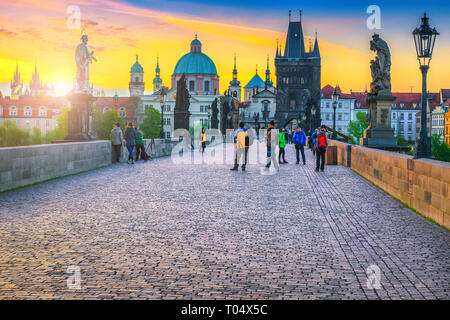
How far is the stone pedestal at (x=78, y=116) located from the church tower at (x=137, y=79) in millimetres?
152166

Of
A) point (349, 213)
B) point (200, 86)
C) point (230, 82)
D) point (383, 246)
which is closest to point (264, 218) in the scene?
point (349, 213)

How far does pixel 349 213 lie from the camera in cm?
1014

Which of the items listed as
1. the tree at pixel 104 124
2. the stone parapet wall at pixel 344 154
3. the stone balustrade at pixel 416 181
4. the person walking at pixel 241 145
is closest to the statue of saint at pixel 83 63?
the person walking at pixel 241 145

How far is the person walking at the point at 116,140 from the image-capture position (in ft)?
77.4

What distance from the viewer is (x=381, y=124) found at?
25469 mm

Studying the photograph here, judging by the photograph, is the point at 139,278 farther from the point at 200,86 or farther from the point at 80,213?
the point at 200,86

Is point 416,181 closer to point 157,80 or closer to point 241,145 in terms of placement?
point 241,145

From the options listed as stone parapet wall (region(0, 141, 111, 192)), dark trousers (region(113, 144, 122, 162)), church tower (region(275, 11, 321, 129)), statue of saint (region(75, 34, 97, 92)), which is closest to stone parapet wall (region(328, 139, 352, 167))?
dark trousers (region(113, 144, 122, 162))

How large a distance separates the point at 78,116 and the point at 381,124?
12903mm

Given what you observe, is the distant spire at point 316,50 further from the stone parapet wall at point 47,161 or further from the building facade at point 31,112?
the stone parapet wall at point 47,161

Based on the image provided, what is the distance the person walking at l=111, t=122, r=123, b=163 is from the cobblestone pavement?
1042 centimetres

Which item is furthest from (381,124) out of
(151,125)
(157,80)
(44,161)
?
(157,80)

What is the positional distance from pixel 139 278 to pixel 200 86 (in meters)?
146

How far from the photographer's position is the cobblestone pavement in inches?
207
